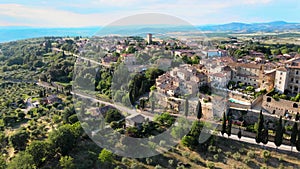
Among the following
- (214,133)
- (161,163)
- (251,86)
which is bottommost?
(161,163)

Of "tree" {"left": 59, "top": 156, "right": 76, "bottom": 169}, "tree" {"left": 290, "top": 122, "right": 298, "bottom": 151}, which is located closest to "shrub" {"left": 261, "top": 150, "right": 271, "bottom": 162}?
"tree" {"left": 290, "top": 122, "right": 298, "bottom": 151}

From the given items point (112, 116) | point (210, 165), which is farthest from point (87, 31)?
point (210, 165)

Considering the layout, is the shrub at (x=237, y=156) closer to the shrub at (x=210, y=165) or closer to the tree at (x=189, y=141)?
the shrub at (x=210, y=165)

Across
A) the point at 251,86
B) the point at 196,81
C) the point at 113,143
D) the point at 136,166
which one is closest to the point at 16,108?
the point at 113,143

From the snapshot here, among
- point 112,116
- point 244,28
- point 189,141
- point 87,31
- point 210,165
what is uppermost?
point 244,28

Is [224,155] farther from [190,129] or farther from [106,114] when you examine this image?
[106,114]

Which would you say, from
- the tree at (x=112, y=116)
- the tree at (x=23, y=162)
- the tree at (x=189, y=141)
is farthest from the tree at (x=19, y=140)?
the tree at (x=189, y=141)

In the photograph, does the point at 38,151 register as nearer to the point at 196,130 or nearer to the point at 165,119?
the point at 165,119

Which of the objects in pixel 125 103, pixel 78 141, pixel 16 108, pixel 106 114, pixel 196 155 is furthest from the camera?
pixel 16 108

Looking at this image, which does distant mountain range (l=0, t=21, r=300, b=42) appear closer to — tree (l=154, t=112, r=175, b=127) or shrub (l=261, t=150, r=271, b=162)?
tree (l=154, t=112, r=175, b=127)
